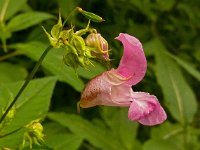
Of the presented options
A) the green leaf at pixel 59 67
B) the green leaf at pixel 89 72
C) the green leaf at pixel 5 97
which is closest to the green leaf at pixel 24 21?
the green leaf at pixel 59 67

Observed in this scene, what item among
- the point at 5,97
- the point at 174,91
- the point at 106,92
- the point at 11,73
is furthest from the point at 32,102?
the point at 174,91

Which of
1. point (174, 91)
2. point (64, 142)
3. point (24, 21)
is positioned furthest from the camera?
point (174, 91)

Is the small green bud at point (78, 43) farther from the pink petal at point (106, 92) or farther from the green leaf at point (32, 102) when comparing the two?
the green leaf at point (32, 102)

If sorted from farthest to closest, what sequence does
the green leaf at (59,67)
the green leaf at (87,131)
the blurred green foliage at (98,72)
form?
the green leaf at (87,131)
the green leaf at (59,67)
the blurred green foliage at (98,72)

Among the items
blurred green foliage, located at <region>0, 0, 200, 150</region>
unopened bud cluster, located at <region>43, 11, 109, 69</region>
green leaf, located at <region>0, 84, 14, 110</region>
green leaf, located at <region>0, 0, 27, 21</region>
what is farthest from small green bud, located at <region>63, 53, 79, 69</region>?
green leaf, located at <region>0, 0, 27, 21</region>

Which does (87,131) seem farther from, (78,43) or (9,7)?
(78,43)

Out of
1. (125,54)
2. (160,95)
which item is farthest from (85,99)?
(160,95)
